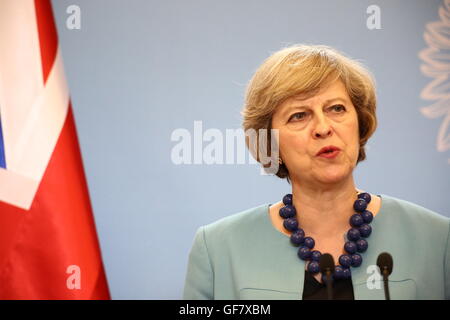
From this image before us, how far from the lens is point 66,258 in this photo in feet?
7.23

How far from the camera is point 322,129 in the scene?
1.76 m

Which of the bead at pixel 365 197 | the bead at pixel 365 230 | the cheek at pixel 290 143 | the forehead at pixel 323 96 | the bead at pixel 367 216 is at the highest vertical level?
the forehead at pixel 323 96

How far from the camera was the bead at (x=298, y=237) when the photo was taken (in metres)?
1.84

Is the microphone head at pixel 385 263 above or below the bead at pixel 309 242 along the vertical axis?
above

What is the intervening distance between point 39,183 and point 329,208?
1090 millimetres

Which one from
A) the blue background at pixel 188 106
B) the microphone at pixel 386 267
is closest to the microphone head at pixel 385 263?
the microphone at pixel 386 267

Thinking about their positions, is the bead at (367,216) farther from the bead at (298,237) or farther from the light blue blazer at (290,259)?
the bead at (298,237)

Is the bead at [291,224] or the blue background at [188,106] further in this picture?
the blue background at [188,106]

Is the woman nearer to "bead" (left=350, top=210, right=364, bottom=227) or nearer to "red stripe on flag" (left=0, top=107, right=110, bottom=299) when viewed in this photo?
"bead" (left=350, top=210, right=364, bottom=227)

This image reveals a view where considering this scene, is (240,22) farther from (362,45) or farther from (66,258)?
(66,258)

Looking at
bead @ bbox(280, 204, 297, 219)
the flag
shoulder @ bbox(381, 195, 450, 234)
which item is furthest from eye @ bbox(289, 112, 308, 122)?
the flag

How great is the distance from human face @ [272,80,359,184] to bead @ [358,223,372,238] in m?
0.17

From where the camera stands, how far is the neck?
1.87 metres

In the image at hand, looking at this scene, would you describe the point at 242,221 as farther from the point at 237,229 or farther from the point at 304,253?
the point at 304,253
